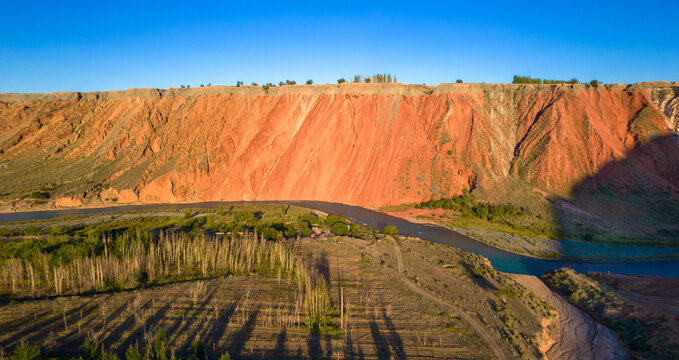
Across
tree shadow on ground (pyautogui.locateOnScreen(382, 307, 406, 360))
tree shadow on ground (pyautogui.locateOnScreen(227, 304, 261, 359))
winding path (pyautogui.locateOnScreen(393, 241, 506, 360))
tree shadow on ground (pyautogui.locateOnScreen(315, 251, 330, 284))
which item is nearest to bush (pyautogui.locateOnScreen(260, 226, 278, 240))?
tree shadow on ground (pyautogui.locateOnScreen(315, 251, 330, 284))

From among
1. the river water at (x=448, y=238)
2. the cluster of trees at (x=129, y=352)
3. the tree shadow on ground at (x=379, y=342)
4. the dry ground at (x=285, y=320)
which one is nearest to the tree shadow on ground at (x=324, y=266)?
the dry ground at (x=285, y=320)

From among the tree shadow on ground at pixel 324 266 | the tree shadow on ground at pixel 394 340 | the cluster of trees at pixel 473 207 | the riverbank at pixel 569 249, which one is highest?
the cluster of trees at pixel 473 207

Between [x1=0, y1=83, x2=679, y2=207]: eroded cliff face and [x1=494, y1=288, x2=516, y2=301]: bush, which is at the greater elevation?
[x1=0, y1=83, x2=679, y2=207]: eroded cliff face

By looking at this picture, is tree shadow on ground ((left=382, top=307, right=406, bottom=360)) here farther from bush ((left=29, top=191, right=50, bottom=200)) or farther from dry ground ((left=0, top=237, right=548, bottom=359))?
bush ((left=29, top=191, right=50, bottom=200))

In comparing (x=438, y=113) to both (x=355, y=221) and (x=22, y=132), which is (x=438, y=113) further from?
(x=22, y=132)

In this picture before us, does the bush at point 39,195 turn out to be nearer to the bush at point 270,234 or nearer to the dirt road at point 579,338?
the bush at point 270,234

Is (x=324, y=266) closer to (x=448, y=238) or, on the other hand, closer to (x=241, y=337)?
(x=241, y=337)

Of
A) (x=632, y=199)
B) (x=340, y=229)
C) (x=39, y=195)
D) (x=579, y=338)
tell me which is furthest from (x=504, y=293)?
(x=39, y=195)
